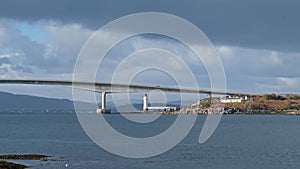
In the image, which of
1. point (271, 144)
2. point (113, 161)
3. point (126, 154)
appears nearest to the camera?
point (113, 161)

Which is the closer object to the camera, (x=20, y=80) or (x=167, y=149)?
(x=167, y=149)

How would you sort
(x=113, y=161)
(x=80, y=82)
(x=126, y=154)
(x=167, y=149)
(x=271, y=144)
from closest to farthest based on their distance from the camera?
1. (x=113, y=161)
2. (x=126, y=154)
3. (x=167, y=149)
4. (x=271, y=144)
5. (x=80, y=82)

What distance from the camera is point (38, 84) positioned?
191375mm

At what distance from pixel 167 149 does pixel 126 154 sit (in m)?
7.40

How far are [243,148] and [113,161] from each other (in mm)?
A: 21206

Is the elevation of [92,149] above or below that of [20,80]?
below

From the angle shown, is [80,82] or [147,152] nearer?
[147,152]

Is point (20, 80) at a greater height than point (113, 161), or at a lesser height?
greater

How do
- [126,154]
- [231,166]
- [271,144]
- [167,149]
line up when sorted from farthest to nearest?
[271,144]
[167,149]
[126,154]
[231,166]

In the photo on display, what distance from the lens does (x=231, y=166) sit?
5469 centimetres

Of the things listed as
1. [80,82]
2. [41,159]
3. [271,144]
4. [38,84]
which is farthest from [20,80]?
[41,159]

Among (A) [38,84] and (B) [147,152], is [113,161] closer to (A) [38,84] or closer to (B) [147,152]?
(B) [147,152]

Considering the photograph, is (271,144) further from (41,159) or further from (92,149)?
(41,159)

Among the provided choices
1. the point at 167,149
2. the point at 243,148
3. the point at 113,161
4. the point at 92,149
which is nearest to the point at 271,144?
the point at 243,148
